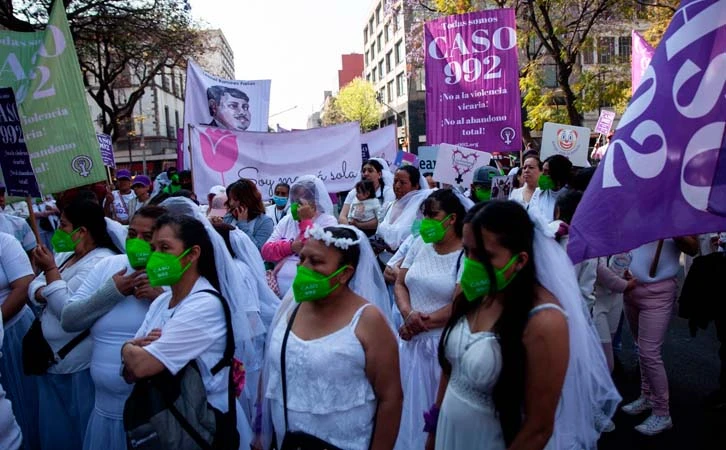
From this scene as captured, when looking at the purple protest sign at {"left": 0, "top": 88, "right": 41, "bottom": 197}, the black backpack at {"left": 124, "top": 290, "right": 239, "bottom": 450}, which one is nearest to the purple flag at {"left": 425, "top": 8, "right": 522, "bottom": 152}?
the purple protest sign at {"left": 0, "top": 88, "right": 41, "bottom": 197}

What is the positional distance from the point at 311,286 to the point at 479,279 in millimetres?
705

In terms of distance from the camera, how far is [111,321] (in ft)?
10.1

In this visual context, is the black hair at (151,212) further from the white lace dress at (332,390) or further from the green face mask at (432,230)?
the green face mask at (432,230)

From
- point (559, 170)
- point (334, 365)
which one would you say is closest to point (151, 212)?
point (334, 365)

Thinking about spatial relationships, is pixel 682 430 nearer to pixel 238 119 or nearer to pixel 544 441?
pixel 544 441

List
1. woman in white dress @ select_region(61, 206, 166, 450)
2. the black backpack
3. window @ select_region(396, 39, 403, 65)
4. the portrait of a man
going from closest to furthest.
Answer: the black backpack
woman in white dress @ select_region(61, 206, 166, 450)
the portrait of a man
window @ select_region(396, 39, 403, 65)

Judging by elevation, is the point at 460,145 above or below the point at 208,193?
above

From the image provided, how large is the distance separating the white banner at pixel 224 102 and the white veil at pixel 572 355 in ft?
22.6

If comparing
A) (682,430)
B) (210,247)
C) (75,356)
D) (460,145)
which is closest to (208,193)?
(460,145)

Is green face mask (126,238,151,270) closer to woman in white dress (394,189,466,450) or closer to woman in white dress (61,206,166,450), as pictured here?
woman in white dress (61,206,166,450)

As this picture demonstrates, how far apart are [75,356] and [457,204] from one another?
98.2 inches

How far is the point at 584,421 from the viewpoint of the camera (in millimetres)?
2279

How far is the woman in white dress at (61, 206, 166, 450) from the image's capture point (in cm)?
299

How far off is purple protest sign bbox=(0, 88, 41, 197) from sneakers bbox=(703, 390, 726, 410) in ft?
18.1
